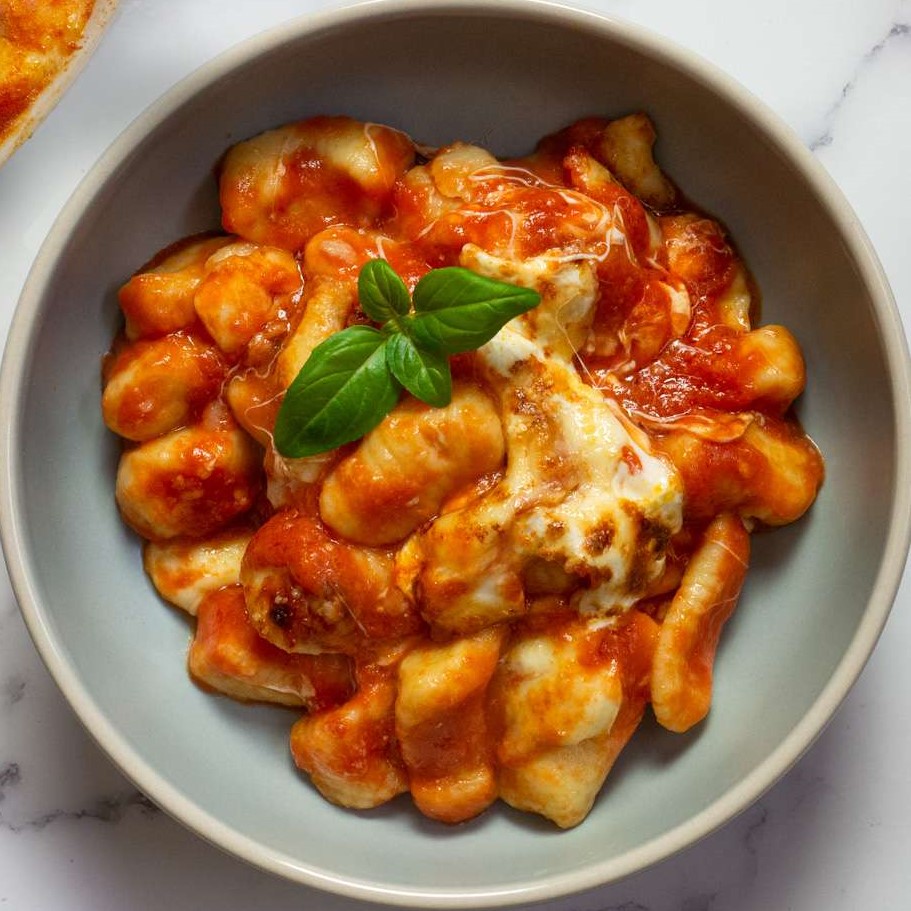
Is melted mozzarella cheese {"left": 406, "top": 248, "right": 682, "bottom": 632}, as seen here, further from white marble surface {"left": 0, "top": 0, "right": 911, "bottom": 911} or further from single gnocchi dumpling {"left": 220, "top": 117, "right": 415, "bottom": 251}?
white marble surface {"left": 0, "top": 0, "right": 911, "bottom": 911}

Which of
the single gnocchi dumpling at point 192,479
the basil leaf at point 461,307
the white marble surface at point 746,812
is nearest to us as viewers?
the basil leaf at point 461,307

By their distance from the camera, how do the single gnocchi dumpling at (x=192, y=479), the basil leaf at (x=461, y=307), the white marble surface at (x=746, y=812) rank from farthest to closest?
the white marble surface at (x=746, y=812) < the single gnocchi dumpling at (x=192, y=479) < the basil leaf at (x=461, y=307)

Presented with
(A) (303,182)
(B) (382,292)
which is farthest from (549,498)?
(A) (303,182)

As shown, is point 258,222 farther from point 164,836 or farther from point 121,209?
point 164,836

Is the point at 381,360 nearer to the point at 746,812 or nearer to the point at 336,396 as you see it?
the point at 336,396

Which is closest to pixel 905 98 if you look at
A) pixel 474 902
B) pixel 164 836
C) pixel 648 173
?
pixel 648 173

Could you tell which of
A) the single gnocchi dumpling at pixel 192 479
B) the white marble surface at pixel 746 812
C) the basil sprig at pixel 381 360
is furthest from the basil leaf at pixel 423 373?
the white marble surface at pixel 746 812

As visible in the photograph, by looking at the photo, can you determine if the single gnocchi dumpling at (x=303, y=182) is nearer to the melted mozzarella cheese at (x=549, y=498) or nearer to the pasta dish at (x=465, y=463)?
the pasta dish at (x=465, y=463)
